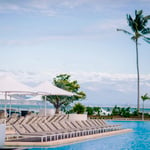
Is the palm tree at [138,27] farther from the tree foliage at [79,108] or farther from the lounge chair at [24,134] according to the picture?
the lounge chair at [24,134]

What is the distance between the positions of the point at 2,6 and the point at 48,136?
54.9 ft

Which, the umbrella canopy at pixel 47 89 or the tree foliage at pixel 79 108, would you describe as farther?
the tree foliage at pixel 79 108

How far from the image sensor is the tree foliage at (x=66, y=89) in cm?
3594

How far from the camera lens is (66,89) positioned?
118 ft

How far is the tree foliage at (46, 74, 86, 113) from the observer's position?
3594 cm

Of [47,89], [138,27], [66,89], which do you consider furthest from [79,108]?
[138,27]

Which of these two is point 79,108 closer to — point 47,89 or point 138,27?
point 47,89

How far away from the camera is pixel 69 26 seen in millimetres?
33156

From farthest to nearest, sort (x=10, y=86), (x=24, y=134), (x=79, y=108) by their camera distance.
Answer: (x=79, y=108)
(x=10, y=86)
(x=24, y=134)

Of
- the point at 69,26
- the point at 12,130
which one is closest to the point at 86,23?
the point at 69,26

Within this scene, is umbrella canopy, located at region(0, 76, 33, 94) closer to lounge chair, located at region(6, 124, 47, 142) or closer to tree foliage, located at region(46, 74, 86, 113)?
lounge chair, located at region(6, 124, 47, 142)

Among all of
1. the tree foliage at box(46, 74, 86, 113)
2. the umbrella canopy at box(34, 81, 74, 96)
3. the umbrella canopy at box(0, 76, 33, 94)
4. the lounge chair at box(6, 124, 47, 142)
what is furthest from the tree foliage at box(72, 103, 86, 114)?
the lounge chair at box(6, 124, 47, 142)

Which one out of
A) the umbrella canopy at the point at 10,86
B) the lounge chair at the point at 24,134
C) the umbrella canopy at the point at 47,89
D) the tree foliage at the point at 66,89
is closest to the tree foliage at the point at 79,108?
the tree foliage at the point at 66,89

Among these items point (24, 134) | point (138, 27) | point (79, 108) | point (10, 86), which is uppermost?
point (138, 27)
